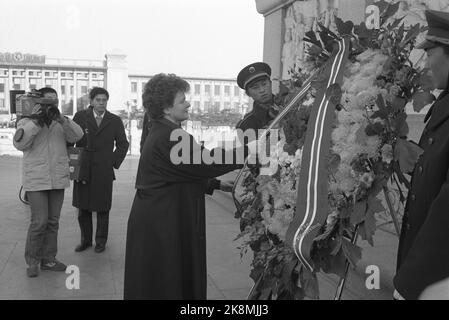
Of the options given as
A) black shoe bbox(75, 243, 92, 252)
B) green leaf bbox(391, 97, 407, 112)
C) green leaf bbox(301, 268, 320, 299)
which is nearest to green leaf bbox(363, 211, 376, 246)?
green leaf bbox(301, 268, 320, 299)

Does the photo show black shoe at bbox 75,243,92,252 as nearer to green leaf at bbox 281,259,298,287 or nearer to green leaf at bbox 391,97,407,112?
green leaf at bbox 281,259,298,287

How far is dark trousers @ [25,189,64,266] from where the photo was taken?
4172 mm

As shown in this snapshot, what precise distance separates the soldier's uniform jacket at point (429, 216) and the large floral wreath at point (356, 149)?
0.34 ft

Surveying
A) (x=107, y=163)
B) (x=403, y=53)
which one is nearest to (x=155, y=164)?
(x=403, y=53)

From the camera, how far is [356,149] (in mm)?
2041

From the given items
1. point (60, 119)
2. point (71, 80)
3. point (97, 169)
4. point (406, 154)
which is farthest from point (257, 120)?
point (71, 80)

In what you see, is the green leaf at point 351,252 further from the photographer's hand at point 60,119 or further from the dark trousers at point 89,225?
the dark trousers at point 89,225

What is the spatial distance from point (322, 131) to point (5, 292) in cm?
311

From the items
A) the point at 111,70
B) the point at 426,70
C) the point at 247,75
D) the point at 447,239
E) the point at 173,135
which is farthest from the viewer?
the point at 111,70

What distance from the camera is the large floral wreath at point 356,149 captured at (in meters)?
2.02

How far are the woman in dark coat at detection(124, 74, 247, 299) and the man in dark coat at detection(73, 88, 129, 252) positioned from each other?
7.96ft

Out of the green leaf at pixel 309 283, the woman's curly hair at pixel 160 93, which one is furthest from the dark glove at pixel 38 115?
the green leaf at pixel 309 283
